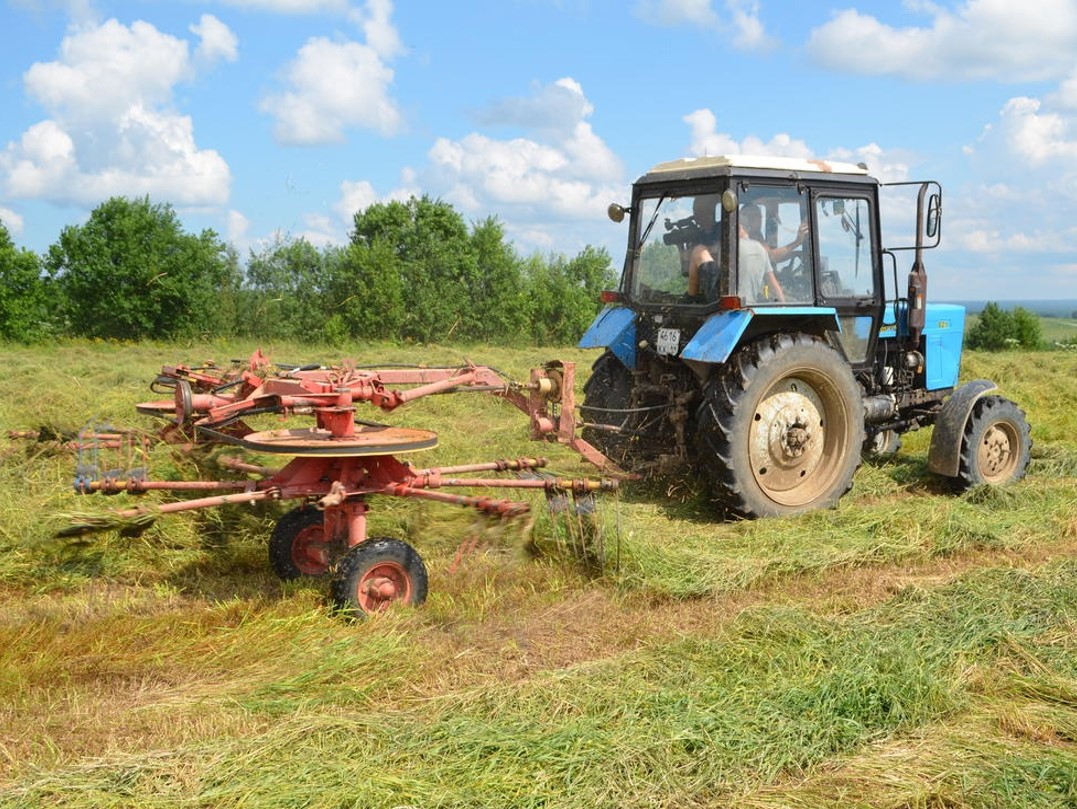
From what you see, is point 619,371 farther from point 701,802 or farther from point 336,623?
point 701,802

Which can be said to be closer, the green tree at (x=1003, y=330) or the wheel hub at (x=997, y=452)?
the wheel hub at (x=997, y=452)

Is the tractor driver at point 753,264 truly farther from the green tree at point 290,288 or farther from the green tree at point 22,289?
the green tree at point 22,289

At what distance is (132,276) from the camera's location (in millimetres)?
29781

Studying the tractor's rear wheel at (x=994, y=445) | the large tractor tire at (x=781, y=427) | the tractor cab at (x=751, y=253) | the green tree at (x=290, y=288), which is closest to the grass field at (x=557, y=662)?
the large tractor tire at (x=781, y=427)

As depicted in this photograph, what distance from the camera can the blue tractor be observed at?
6.46 m

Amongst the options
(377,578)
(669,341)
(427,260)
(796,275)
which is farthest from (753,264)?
(427,260)

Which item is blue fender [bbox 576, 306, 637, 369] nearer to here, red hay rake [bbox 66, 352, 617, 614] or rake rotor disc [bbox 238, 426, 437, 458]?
red hay rake [bbox 66, 352, 617, 614]

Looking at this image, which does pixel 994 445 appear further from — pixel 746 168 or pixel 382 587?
pixel 382 587

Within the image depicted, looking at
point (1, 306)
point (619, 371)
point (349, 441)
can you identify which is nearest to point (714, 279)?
point (619, 371)

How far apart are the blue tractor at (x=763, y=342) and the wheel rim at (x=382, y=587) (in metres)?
2.35

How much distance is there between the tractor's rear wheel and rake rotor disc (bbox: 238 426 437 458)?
13.9 ft

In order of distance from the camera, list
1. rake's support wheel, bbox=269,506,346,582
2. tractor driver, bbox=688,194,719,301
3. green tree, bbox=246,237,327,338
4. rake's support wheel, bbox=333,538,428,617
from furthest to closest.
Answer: green tree, bbox=246,237,327,338, tractor driver, bbox=688,194,719,301, rake's support wheel, bbox=269,506,346,582, rake's support wheel, bbox=333,538,428,617

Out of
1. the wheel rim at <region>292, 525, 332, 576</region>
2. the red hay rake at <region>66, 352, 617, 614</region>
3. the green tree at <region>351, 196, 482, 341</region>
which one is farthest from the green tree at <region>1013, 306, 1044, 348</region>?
the wheel rim at <region>292, 525, 332, 576</region>

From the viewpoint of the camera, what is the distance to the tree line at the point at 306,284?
26.0 m
